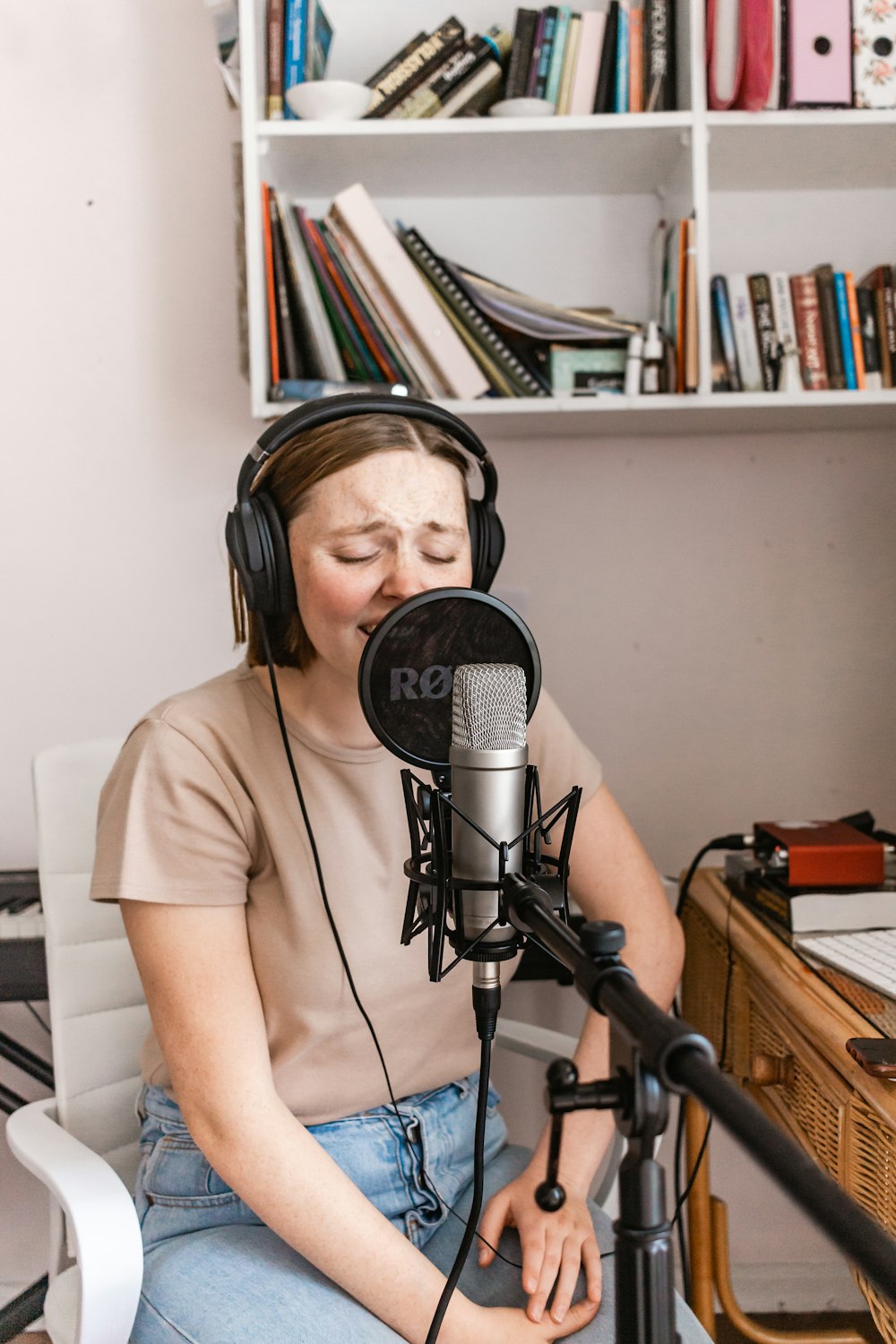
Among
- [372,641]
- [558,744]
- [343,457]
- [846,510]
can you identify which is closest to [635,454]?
[846,510]

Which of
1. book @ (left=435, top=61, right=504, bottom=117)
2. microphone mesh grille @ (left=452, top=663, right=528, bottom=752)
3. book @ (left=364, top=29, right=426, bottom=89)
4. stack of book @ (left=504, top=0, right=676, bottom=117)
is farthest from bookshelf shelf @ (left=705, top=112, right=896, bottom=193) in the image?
microphone mesh grille @ (left=452, top=663, right=528, bottom=752)

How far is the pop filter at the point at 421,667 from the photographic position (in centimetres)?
→ 75

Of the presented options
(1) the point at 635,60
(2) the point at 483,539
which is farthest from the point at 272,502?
(1) the point at 635,60

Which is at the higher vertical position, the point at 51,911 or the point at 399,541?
the point at 399,541

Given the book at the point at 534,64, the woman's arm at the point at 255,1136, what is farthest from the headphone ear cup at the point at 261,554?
the book at the point at 534,64

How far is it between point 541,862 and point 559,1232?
21.4 inches

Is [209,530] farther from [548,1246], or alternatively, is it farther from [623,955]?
[548,1246]

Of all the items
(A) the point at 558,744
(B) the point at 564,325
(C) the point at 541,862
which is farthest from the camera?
(B) the point at 564,325

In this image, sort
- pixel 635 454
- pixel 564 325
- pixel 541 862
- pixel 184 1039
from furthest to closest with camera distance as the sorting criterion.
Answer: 1. pixel 635 454
2. pixel 564 325
3. pixel 184 1039
4. pixel 541 862

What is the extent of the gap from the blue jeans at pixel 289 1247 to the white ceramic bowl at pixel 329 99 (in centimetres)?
131

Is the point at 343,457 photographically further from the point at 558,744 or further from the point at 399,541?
the point at 558,744

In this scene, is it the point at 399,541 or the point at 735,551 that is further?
the point at 735,551

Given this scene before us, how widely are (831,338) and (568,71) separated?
55 cm

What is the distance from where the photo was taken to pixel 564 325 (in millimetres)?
1623
